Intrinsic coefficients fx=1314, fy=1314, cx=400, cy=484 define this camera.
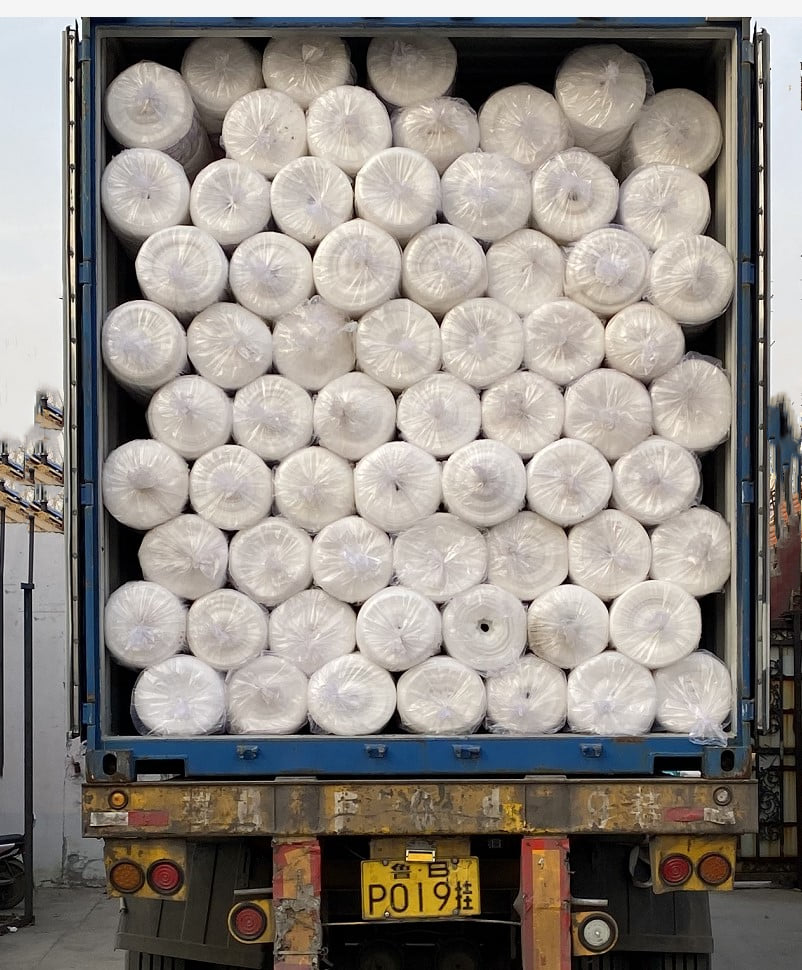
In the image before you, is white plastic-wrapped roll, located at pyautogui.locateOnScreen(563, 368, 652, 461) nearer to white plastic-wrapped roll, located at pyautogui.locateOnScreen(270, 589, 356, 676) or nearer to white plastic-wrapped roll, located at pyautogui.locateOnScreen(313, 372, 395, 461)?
white plastic-wrapped roll, located at pyautogui.locateOnScreen(313, 372, 395, 461)

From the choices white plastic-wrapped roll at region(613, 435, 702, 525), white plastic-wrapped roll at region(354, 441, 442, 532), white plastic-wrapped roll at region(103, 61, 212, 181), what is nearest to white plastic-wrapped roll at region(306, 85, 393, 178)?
white plastic-wrapped roll at region(103, 61, 212, 181)

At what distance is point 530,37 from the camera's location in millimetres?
4219

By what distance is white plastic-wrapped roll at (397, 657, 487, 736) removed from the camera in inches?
161

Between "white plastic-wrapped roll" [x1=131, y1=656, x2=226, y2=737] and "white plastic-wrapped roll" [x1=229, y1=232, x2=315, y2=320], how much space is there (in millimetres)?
1180

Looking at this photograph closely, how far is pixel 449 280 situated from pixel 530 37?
2.69 ft

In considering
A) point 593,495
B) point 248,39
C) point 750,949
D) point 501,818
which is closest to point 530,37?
point 248,39

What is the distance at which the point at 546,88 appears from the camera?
4828 mm

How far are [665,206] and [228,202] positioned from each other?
1451mm

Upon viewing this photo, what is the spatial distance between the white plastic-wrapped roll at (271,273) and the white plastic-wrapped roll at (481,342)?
504 millimetres

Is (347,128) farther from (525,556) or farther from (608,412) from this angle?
(525,556)

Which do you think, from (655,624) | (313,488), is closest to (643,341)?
(655,624)

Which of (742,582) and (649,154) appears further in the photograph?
(649,154)

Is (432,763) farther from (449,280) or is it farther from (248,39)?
(248,39)

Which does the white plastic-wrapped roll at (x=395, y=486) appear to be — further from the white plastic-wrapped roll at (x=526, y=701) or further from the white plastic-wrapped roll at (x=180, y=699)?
the white plastic-wrapped roll at (x=180, y=699)
